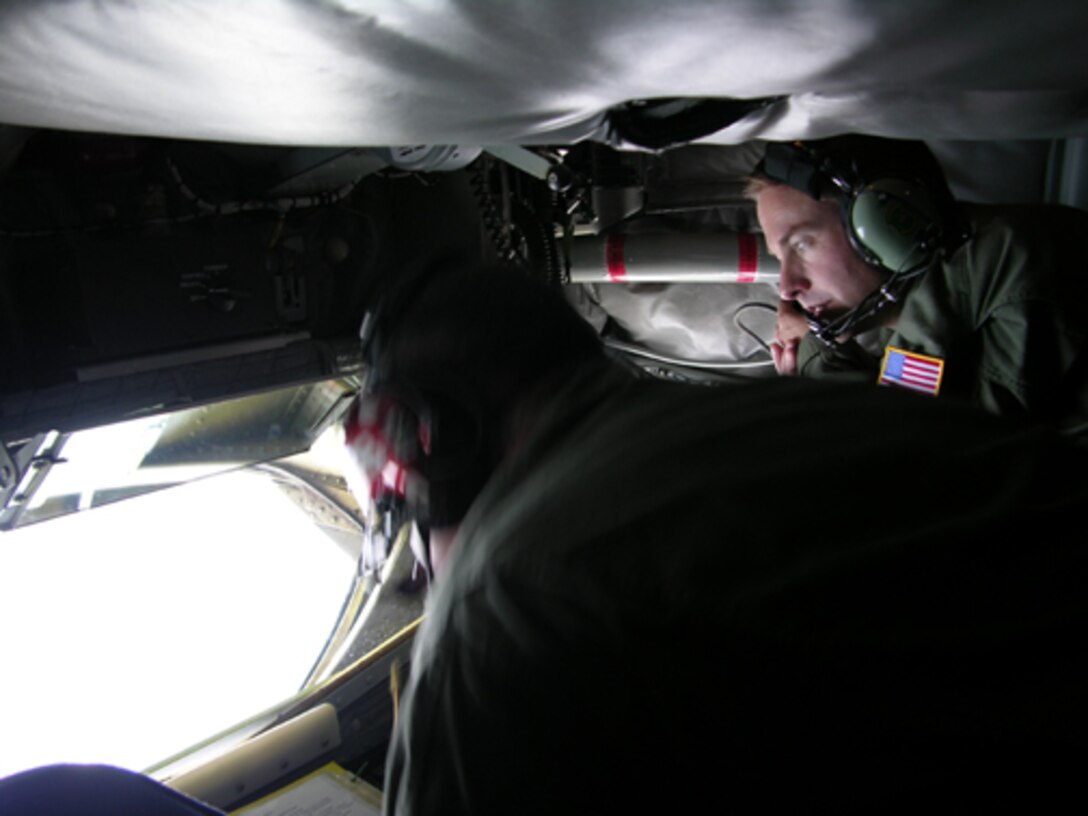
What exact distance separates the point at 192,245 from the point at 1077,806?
2021mm

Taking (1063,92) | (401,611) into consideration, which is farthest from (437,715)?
(401,611)

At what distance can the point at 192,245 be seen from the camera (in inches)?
80.6

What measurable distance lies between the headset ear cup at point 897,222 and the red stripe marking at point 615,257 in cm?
117

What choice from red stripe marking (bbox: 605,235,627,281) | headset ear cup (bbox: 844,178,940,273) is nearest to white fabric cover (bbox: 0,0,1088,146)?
headset ear cup (bbox: 844,178,940,273)

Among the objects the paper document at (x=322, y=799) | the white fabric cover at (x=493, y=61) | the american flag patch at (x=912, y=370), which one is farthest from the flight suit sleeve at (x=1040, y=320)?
the paper document at (x=322, y=799)

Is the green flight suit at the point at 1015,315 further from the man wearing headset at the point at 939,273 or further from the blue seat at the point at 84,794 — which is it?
the blue seat at the point at 84,794

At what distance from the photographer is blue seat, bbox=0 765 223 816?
770 mm

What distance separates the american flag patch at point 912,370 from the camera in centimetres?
190

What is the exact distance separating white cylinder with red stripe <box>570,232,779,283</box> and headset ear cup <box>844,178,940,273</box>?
0.95 m

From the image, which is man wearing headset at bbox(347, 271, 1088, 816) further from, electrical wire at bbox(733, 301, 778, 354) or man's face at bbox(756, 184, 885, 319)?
electrical wire at bbox(733, 301, 778, 354)

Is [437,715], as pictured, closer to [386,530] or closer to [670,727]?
[670,727]

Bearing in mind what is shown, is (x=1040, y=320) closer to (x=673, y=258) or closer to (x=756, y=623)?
(x=673, y=258)

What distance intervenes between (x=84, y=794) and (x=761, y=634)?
65cm

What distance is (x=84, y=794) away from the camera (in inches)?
31.3
